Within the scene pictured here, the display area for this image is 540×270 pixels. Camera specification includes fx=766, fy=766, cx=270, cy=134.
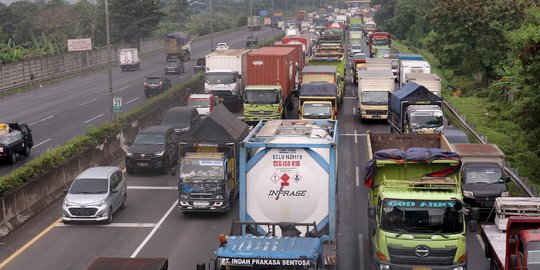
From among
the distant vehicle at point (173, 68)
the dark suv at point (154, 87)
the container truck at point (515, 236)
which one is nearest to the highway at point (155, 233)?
the container truck at point (515, 236)

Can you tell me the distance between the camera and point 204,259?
22922 mm

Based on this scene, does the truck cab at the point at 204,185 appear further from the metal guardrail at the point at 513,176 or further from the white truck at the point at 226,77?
the white truck at the point at 226,77

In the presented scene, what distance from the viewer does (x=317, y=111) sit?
43500mm

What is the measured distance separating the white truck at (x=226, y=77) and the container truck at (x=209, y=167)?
75.3ft

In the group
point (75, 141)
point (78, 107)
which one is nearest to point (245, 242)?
point (75, 141)

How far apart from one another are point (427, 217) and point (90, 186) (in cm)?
1380

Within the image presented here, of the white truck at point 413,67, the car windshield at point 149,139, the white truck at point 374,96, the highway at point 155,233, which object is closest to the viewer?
the highway at point 155,233

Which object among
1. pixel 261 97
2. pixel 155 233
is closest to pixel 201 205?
pixel 155 233

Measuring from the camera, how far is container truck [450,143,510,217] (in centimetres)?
2645

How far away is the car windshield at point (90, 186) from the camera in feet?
90.1

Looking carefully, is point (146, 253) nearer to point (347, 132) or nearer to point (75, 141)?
point (75, 141)

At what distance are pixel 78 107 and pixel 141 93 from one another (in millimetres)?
7995

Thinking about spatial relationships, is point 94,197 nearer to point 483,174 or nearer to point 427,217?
point 427,217

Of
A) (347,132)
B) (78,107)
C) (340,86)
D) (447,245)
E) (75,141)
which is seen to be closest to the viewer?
(447,245)
